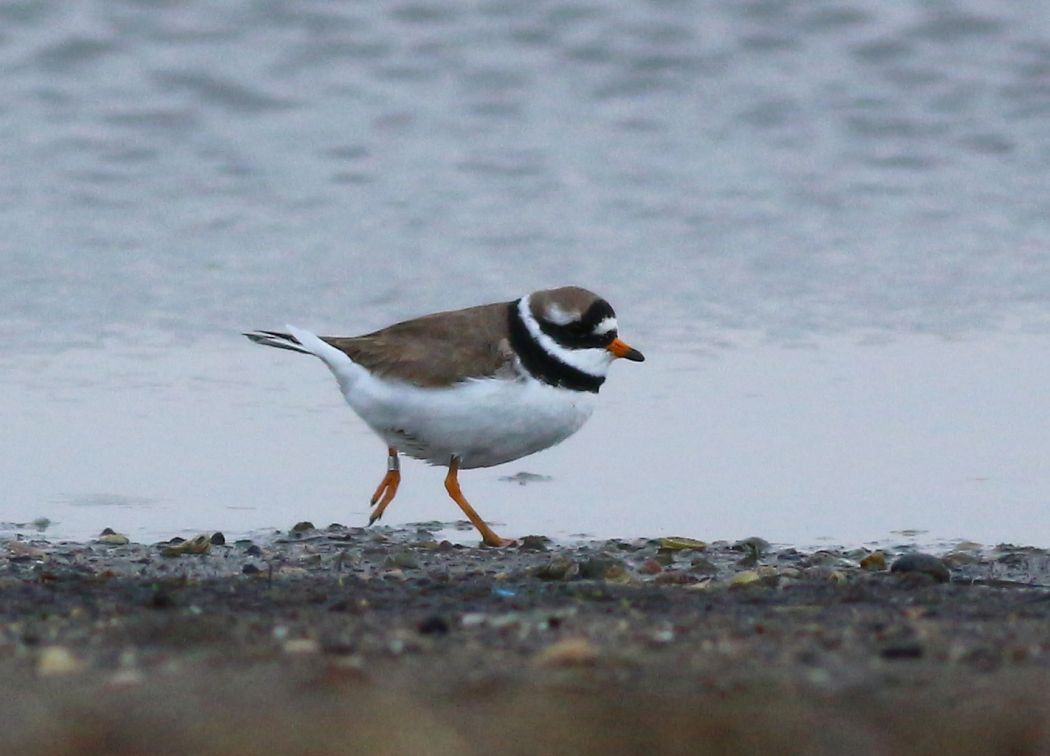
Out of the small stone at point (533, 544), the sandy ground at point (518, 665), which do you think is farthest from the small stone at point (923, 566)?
the small stone at point (533, 544)

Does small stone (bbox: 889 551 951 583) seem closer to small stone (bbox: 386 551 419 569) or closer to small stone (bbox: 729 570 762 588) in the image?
small stone (bbox: 729 570 762 588)

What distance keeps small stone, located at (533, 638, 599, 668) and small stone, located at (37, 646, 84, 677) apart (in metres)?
0.87

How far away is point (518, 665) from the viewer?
3.85m

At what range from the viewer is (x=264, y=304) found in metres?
9.27

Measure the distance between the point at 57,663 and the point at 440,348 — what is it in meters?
2.94

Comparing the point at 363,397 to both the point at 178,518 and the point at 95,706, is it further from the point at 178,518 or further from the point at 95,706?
the point at 95,706

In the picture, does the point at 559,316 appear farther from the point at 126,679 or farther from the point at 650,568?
the point at 126,679

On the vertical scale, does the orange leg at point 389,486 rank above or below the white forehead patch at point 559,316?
below

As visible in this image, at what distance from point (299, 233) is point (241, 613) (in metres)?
5.78

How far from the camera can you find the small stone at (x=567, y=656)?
152 inches

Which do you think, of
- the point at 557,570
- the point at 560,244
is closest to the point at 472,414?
the point at 557,570

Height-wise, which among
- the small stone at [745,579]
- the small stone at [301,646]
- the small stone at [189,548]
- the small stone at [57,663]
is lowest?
the small stone at [57,663]

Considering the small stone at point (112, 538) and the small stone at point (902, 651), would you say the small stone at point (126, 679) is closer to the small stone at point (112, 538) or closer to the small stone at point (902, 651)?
the small stone at point (902, 651)

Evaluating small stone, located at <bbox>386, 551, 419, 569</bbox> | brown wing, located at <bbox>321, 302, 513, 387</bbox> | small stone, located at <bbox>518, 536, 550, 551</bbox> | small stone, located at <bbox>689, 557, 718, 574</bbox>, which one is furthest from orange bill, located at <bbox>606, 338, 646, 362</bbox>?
small stone, located at <bbox>386, 551, 419, 569</bbox>
